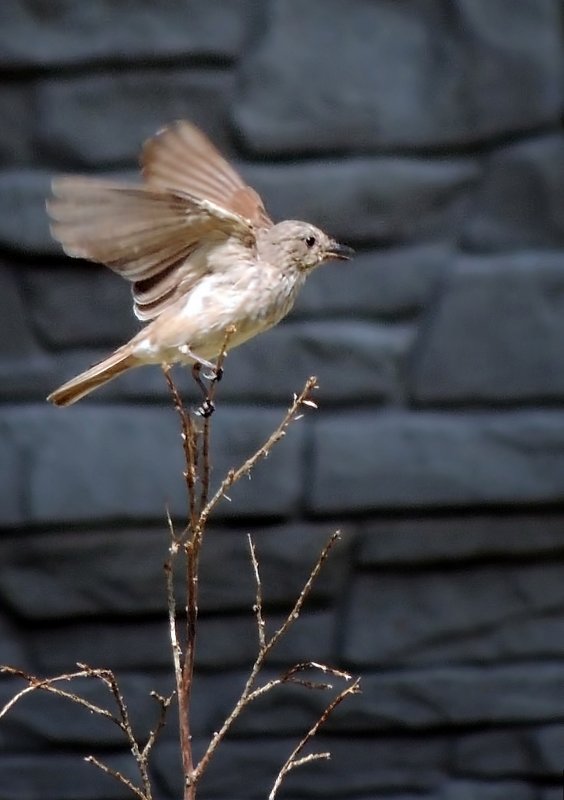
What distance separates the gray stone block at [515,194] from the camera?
204 cm

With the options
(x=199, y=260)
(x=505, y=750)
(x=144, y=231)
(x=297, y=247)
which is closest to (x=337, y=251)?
(x=297, y=247)

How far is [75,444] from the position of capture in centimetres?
204

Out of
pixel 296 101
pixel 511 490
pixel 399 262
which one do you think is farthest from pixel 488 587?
pixel 296 101

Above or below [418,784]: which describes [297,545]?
above

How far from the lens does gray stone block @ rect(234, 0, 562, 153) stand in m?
2.00

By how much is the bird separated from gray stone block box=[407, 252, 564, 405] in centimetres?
68

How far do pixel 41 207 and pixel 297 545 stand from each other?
665mm

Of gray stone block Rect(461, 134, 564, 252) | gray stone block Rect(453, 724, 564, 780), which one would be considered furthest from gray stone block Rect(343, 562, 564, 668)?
gray stone block Rect(461, 134, 564, 252)

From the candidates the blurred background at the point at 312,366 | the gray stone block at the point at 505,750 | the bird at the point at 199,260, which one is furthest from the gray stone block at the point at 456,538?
the bird at the point at 199,260

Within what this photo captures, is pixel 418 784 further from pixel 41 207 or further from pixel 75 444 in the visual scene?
pixel 41 207

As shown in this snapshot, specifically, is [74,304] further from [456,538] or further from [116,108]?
[456,538]

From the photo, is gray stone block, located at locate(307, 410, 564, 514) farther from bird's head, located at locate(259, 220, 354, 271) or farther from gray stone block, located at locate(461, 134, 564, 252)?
bird's head, located at locate(259, 220, 354, 271)

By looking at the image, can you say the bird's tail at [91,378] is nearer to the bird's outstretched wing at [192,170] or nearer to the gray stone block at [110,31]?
the bird's outstretched wing at [192,170]

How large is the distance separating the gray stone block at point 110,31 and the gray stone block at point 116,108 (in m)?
0.03
